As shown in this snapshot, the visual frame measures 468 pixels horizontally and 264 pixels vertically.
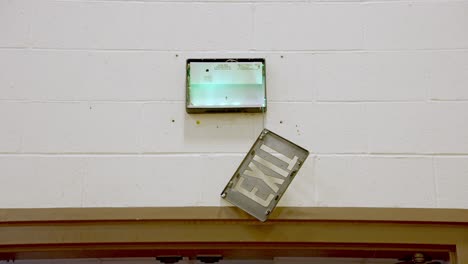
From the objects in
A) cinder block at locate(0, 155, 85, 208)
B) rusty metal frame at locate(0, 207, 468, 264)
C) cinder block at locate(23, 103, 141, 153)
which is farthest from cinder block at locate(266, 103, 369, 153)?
cinder block at locate(0, 155, 85, 208)

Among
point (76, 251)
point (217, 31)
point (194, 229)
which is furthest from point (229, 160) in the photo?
point (76, 251)

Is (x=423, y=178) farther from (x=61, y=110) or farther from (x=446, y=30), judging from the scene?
(x=61, y=110)

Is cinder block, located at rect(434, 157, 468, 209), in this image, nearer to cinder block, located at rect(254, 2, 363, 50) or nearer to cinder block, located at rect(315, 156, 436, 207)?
cinder block, located at rect(315, 156, 436, 207)

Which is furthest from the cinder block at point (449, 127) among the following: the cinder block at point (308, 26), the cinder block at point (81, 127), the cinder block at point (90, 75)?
the cinder block at point (81, 127)

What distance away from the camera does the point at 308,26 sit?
177cm

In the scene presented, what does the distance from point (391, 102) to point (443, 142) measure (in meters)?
0.22

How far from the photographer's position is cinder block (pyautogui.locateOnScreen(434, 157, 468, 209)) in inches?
62.8

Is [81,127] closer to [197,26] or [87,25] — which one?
[87,25]

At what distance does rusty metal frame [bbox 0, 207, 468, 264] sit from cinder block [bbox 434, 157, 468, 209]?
0.04 metres

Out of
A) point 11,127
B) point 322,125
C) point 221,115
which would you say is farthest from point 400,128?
point 11,127

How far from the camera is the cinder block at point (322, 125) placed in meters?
1.66

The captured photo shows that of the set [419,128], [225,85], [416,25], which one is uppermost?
[416,25]

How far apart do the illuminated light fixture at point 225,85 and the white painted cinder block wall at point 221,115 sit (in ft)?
0.14

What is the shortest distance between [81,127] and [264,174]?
65 cm
